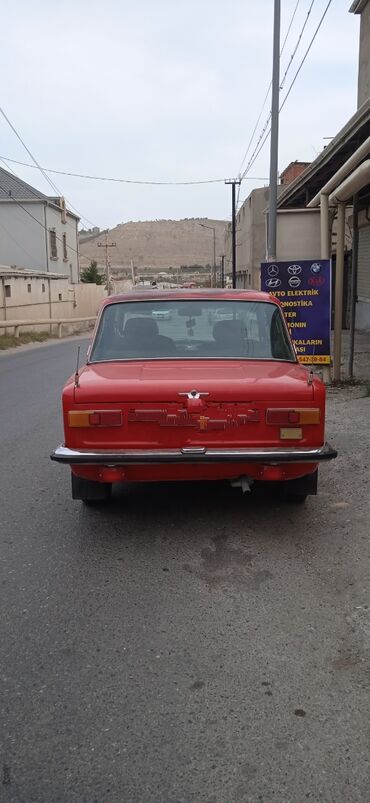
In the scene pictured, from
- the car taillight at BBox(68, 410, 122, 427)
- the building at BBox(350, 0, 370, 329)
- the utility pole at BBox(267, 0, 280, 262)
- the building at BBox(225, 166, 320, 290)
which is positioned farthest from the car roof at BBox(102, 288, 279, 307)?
the building at BBox(350, 0, 370, 329)

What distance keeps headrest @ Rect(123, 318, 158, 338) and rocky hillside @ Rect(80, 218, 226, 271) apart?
128m

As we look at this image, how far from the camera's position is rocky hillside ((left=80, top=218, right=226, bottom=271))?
141875 mm

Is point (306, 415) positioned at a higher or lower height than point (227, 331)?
lower

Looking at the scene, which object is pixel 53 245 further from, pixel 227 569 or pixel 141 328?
pixel 227 569

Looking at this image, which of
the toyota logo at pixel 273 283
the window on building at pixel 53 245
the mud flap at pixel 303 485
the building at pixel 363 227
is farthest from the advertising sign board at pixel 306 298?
the window on building at pixel 53 245

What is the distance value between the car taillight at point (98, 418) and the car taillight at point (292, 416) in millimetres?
937

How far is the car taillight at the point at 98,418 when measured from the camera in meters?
4.27

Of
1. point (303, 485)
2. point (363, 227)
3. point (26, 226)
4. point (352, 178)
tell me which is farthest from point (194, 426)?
point (26, 226)

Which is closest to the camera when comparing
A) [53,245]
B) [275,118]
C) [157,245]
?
[275,118]

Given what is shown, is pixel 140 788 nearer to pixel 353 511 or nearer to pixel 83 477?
pixel 83 477

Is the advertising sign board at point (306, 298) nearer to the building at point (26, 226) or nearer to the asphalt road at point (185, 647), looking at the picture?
the asphalt road at point (185, 647)

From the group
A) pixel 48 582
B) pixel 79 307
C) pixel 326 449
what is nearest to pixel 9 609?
pixel 48 582

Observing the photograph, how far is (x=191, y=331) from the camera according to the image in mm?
5535

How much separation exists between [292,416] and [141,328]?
1.72 m
